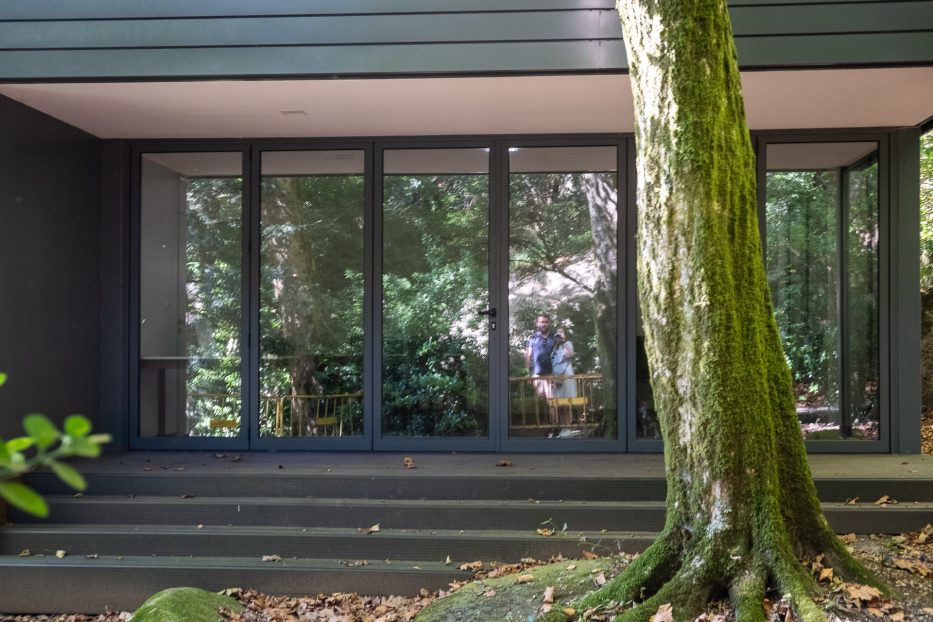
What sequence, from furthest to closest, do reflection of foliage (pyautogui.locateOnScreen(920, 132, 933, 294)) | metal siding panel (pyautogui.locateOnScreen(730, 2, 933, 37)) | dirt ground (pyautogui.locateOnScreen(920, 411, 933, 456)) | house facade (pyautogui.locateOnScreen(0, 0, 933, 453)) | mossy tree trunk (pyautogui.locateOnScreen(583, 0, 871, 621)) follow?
reflection of foliage (pyautogui.locateOnScreen(920, 132, 933, 294)), dirt ground (pyautogui.locateOnScreen(920, 411, 933, 456)), house facade (pyautogui.locateOnScreen(0, 0, 933, 453)), metal siding panel (pyautogui.locateOnScreen(730, 2, 933, 37)), mossy tree trunk (pyautogui.locateOnScreen(583, 0, 871, 621))

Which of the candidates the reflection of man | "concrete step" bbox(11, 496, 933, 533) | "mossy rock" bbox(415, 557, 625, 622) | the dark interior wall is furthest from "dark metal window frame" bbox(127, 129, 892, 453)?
"mossy rock" bbox(415, 557, 625, 622)

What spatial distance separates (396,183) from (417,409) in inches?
74.2

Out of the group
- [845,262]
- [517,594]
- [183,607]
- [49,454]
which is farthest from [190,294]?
[49,454]

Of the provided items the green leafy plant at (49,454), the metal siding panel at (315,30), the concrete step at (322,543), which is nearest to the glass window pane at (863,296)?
the concrete step at (322,543)

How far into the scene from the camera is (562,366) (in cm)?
691

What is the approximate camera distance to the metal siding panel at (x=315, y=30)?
542 cm

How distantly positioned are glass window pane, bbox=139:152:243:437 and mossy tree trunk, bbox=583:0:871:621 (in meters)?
4.39

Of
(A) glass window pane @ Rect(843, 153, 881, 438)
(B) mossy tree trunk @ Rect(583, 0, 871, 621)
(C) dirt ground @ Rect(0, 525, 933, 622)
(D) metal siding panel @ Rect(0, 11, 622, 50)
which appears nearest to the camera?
(C) dirt ground @ Rect(0, 525, 933, 622)

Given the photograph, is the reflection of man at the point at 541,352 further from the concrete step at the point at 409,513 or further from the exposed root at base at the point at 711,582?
the exposed root at base at the point at 711,582

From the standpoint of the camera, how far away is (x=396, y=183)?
7.01 m

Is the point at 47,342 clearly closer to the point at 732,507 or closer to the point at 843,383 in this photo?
the point at 732,507

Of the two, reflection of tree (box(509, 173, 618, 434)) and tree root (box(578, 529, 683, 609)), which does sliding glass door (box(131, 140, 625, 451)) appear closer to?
reflection of tree (box(509, 173, 618, 434))

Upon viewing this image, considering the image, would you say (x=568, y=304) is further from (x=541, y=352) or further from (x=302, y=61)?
(x=302, y=61)

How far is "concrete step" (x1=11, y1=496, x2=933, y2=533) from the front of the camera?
17.4ft
